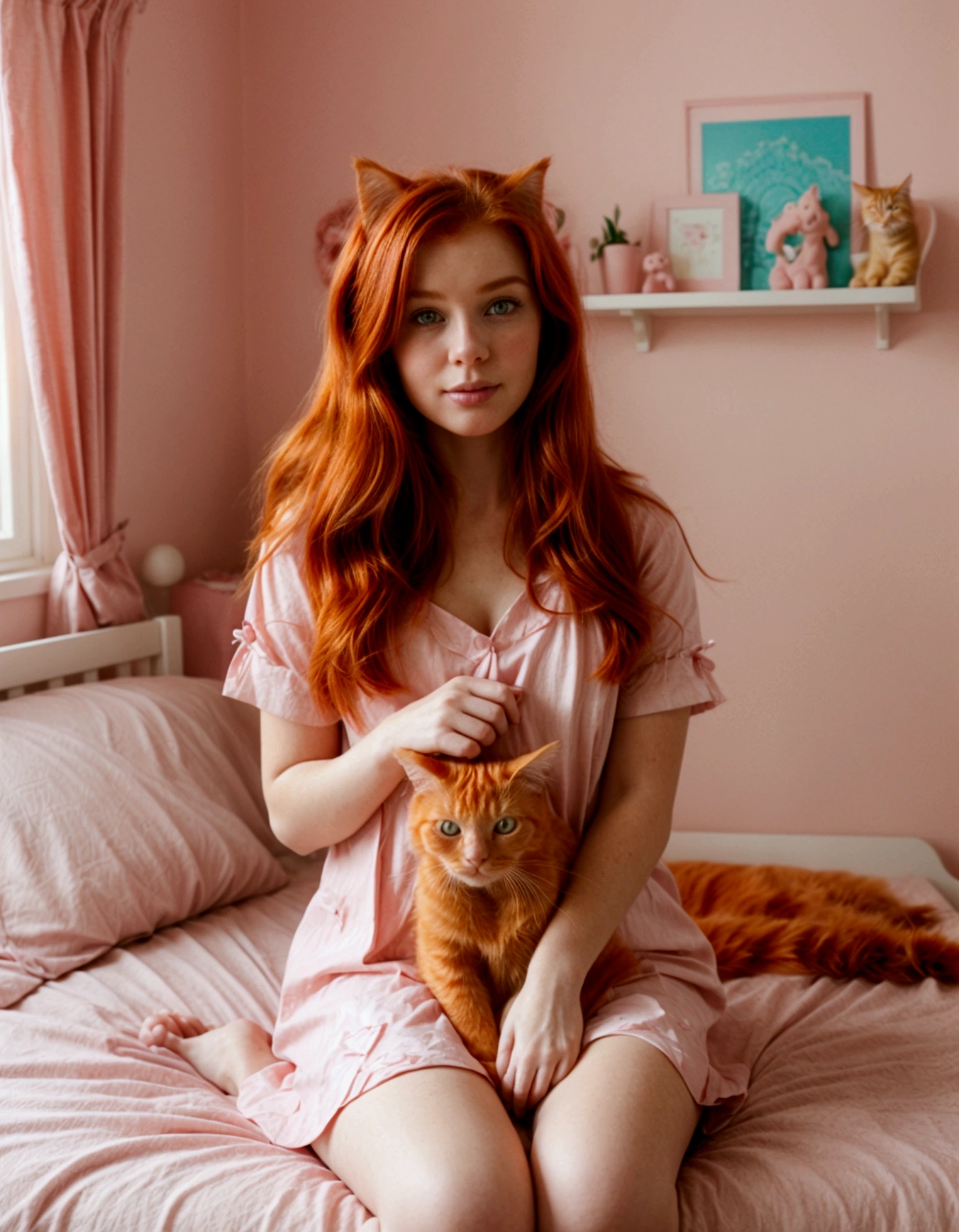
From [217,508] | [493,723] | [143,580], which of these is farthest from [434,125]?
[493,723]

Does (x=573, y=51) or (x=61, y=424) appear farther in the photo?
(x=573, y=51)

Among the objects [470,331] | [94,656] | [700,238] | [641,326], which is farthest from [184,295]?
[470,331]

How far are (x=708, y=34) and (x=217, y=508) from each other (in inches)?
57.7

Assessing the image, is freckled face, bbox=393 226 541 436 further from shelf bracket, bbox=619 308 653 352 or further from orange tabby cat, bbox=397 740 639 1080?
shelf bracket, bbox=619 308 653 352

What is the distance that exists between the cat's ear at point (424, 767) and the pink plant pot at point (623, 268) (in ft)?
5.15

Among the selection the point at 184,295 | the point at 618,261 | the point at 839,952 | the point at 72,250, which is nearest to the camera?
the point at 839,952

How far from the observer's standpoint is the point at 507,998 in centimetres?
137

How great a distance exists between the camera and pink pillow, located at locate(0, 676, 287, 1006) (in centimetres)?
182

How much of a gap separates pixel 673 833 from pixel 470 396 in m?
1.54

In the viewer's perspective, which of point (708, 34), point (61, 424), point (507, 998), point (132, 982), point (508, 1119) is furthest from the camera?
point (708, 34)

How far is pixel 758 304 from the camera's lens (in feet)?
8.20

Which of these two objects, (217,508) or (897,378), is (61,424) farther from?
(897,378)

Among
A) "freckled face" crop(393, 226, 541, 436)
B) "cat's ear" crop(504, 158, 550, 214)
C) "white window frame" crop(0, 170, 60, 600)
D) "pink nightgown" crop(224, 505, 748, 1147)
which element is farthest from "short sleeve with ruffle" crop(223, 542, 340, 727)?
"white window frame" crop(0, 170, 60, 600)

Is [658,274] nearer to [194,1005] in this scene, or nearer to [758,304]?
[758,304]
